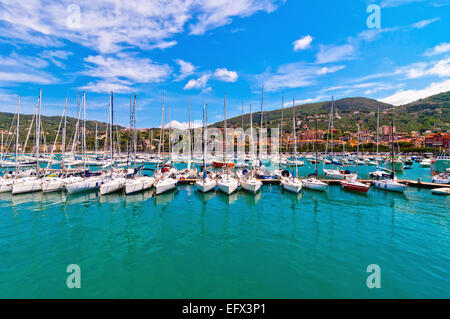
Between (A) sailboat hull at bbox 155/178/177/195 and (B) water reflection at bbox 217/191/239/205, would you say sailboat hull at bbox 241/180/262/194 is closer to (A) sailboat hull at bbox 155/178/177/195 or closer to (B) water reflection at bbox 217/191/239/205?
(B) water reflection at bbox 217/191/239/205

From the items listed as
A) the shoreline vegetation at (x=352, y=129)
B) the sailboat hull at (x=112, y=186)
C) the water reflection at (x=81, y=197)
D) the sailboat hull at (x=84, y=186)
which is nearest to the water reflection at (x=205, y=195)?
the sailboat hull at (x=112, y=186)

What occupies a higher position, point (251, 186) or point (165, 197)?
point (251, 186)

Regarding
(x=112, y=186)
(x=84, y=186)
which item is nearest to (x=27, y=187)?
(x=84, y=186)

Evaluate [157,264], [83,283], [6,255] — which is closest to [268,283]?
[157,264]

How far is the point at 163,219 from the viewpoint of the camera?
17203 mm

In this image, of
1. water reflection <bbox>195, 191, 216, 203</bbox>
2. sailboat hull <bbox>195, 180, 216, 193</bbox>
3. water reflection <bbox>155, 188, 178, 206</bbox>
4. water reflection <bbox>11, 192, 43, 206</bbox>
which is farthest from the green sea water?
sailboat hull <bbox>195, 180, 216, 193</bbox>

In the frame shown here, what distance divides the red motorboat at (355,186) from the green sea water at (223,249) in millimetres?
4767

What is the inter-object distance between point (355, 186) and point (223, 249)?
980 inches

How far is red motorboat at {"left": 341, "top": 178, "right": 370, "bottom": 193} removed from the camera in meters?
26.5

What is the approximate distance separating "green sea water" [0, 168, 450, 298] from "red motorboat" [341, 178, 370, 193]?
477cm

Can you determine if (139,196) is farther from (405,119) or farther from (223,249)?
(405,119)

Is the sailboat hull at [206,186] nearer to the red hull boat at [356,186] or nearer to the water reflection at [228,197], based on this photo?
the water reflection at [228,197]

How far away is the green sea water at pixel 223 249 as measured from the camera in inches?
345

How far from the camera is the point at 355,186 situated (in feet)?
89.9
